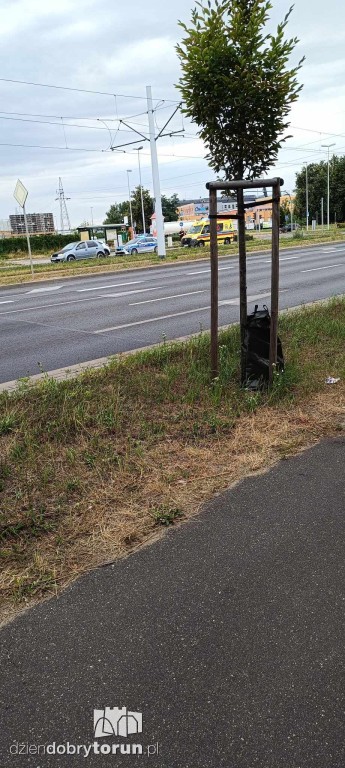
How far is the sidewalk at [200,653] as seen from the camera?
196cm

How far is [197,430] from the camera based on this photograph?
4629 millimetres

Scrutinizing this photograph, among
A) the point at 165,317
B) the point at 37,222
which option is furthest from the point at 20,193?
the point at 37,222

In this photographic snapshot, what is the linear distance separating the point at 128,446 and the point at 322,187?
87.8m

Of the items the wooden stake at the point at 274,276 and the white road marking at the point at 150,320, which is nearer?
the wooden stake at the point at 274,276

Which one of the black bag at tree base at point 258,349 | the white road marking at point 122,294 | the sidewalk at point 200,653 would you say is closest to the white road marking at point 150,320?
the white road marking at point 122,294

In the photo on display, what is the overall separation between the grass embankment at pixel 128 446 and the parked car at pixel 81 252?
104 feet

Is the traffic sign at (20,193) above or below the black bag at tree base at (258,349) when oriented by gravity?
above

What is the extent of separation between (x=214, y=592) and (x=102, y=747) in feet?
2.92

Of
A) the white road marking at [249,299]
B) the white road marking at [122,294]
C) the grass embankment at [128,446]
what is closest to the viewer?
the grass embankment at [128,446]

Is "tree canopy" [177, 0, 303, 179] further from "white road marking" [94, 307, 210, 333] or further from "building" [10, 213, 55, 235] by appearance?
"building" [10, 213, 55, 235]

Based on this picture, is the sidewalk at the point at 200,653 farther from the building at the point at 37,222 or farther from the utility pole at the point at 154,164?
the building at the point at 37,222

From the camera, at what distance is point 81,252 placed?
37.4 meters

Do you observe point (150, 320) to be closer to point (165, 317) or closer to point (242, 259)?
point (165, 317)

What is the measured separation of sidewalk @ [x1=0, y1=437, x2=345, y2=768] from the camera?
196 cm
